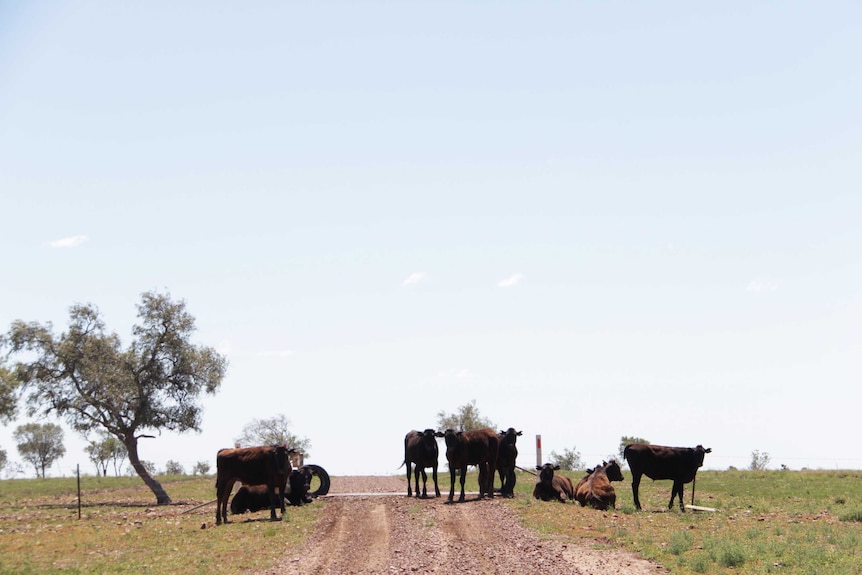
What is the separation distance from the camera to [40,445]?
120875 millimetres

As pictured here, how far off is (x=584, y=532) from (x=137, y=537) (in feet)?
42.3

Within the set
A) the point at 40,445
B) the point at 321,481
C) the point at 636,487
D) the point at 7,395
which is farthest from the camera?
the point at 40,445

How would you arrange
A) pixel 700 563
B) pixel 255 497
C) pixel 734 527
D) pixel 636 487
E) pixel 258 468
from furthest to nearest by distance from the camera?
1. pixel 255 497
2. pixel 258 468
3. pixel 636 487
4. pixel 734 527
5. pixel 700 563

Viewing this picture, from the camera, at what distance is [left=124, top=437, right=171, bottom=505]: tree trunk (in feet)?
137

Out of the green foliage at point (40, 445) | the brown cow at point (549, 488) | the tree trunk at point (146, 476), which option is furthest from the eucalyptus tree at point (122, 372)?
the green foliage at point (40, 445)

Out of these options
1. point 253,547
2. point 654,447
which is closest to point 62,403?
point 253,547

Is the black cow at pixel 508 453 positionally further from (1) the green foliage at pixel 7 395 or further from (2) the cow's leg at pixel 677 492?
(1) the green foliage at pixel 7 395

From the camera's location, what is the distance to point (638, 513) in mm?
26984

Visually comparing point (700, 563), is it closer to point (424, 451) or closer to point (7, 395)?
point (424, 451)

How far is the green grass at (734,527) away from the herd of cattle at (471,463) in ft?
3.14

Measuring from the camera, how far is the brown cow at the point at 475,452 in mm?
32250

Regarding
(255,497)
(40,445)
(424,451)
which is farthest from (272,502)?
(40,445)

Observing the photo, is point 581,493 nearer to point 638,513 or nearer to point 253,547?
point 638,513

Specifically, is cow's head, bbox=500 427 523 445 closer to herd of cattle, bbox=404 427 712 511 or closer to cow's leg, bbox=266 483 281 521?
herd of cattle, bbox=404 427 712 511
